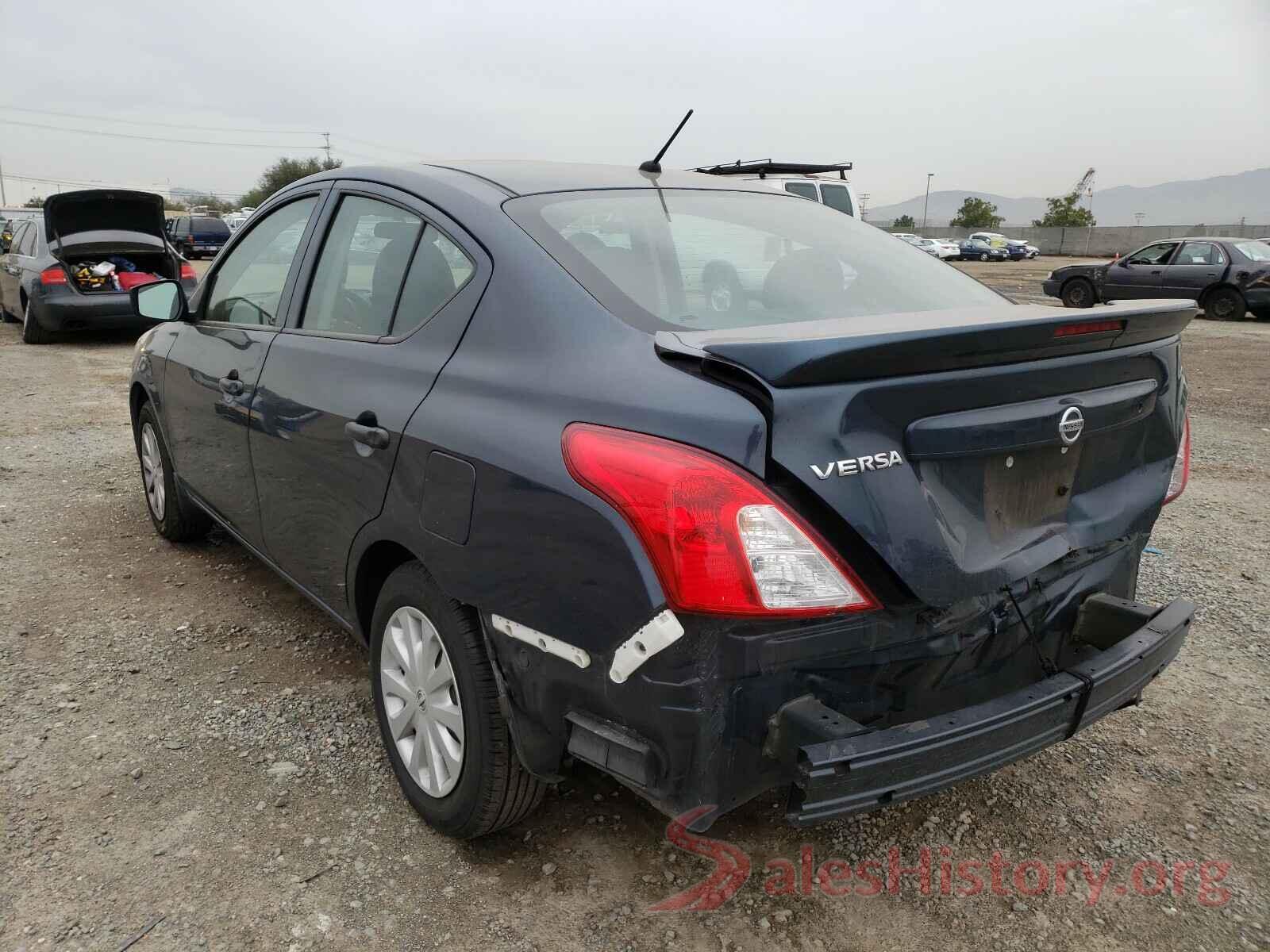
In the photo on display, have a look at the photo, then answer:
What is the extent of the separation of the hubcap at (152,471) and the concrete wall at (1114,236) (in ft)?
172

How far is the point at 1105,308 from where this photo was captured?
2111 mm

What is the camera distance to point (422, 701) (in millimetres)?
2350

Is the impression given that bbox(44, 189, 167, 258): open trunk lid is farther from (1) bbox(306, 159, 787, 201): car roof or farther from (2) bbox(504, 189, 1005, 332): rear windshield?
(2) bbox(504, 189, 1005, 332): rear windshield

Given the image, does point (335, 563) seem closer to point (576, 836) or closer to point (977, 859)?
point (576, 836)

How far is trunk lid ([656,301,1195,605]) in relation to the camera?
1.66 meters

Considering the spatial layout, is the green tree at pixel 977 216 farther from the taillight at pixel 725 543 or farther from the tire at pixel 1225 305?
the taillight at pixel 725 543

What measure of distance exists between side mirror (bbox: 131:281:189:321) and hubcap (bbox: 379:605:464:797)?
7.00 ft

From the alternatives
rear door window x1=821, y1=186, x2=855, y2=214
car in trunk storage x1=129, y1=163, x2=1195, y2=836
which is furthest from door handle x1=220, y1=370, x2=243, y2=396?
rear door window x1=821, y1=186, x2=855, y2=214

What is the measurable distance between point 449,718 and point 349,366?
100 centimetres

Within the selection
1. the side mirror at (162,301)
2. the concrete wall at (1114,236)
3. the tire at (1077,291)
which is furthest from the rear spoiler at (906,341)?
the concrete wall at (1114,236)

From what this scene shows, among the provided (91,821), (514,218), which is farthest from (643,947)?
(514,218)

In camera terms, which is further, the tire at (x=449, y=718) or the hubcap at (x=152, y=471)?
the hubcap at (x=152, y=471)

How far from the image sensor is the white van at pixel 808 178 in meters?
12.1

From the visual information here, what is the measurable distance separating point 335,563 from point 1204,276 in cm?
1711
